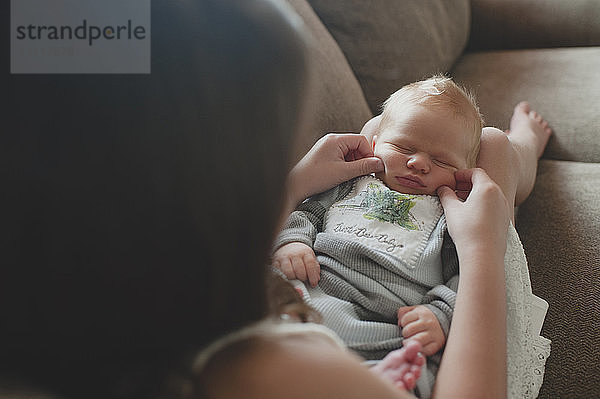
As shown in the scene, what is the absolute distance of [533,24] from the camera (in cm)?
260

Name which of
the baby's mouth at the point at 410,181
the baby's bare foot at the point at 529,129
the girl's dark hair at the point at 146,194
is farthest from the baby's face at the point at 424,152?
the girl's dark hair at the point at 146,194

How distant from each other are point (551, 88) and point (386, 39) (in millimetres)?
639

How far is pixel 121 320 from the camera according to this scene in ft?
1.52

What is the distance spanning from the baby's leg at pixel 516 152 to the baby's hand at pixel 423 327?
1.45ft

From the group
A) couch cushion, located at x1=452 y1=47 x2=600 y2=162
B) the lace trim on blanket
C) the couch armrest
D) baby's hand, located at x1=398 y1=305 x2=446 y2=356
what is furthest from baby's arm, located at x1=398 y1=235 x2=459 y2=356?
the couch armrest

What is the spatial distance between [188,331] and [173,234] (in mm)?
90

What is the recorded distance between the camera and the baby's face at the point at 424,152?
3.86 feet

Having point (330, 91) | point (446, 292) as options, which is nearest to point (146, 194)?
point (446, 292)

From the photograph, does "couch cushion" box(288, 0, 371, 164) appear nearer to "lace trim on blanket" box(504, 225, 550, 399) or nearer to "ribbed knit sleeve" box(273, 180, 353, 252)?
"ribbed knit sleeve" box(273, 180, 353, 252)

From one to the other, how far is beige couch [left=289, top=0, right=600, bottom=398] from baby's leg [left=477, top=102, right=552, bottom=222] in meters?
0.05

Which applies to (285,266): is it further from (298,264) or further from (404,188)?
(404,188)

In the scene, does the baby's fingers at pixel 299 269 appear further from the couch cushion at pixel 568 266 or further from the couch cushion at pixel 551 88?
the couch cushion at pixel 551 88

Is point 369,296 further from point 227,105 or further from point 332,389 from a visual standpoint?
point 227,105

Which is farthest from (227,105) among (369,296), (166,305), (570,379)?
(570,379)
